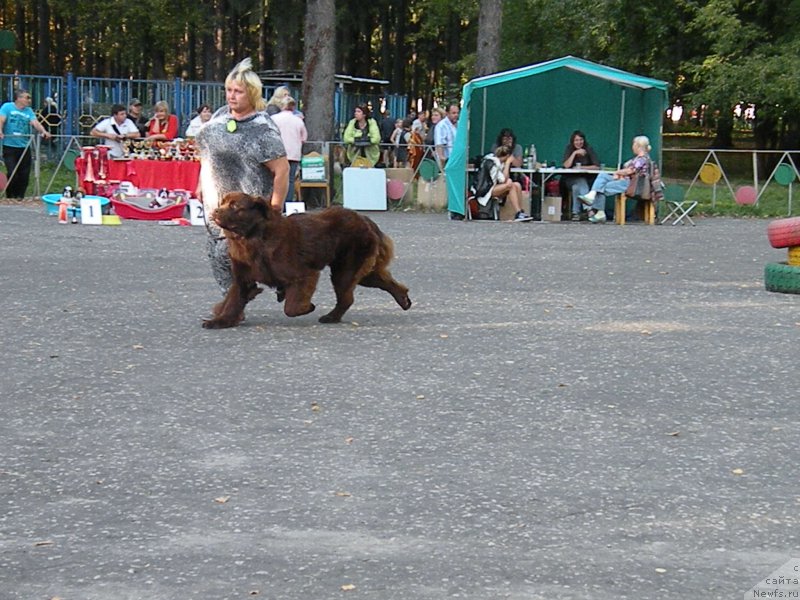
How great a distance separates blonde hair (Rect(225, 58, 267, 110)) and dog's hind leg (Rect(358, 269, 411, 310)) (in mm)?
1489

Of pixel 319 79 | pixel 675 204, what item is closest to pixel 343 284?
pixel 675 204

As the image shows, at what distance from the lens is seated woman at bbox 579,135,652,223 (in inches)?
854

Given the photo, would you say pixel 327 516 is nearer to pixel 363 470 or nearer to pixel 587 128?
pixel 363 470

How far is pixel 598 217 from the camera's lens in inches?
875

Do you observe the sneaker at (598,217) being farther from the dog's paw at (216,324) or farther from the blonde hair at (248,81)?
the dog's paw at (216,324)

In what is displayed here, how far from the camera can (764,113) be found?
120ft

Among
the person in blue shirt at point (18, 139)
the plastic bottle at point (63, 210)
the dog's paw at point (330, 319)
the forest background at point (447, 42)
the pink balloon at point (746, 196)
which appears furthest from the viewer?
the forest background at point (447, 42)

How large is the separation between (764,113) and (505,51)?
50.2 feet

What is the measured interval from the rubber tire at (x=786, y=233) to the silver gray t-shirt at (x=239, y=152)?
17.9 ft

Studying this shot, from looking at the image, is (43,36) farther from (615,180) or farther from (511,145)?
(615,180)

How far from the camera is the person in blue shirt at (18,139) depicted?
75.7ft

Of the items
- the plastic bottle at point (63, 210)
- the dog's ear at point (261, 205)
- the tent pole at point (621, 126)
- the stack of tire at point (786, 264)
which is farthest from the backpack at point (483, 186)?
the dog's ear at point (261, 205)

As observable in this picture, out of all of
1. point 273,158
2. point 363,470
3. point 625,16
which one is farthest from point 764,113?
point 363,470

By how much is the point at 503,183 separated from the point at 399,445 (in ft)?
51.4
